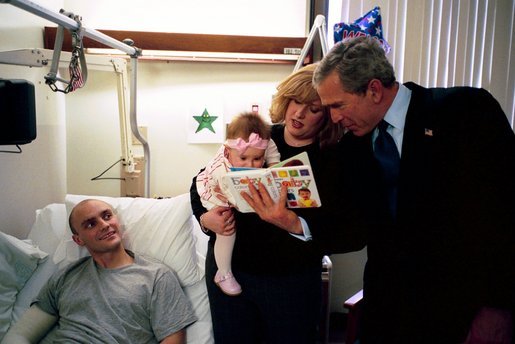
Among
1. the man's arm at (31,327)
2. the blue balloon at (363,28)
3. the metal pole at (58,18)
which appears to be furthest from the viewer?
the blue balloon at (363,28)

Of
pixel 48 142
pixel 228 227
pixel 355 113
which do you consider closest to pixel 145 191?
pixel 48 142

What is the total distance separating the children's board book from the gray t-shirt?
2.02ft

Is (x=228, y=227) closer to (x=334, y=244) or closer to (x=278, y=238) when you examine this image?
(x=278, y=238)

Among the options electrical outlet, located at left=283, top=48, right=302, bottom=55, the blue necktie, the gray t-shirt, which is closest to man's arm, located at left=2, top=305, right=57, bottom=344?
the gray t-shirt

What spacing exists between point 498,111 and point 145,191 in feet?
5.72

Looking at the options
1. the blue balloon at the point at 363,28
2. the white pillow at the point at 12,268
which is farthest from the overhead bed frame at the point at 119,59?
the white pillow at the point at 12,268

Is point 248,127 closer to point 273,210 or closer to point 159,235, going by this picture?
point 273,210

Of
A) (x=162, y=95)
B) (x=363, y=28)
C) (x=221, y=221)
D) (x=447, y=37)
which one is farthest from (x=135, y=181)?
(x=447, y=37)

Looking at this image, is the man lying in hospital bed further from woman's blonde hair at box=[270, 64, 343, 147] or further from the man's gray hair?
the man's gray hair

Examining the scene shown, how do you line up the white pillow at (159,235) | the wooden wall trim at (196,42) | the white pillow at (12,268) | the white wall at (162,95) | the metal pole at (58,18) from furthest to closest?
the white wall at (162,95) < the wooden wall trim at (196,42) < the white pillow at (159,235) < the white pillow at (12,268) < the metal pole at (58,18)

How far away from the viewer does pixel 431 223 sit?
1127 mm

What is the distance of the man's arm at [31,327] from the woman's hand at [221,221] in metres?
0.82

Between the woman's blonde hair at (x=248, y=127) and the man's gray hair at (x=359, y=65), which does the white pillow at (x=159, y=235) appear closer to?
the woman's blonde hair at (x=248, y=127)

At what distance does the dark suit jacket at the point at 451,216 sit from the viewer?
1055mm
